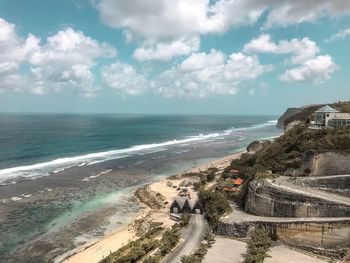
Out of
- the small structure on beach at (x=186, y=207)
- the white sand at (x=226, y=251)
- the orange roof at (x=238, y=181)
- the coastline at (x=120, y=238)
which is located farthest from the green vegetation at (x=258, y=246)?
the orange roof at (x=238, y=181)

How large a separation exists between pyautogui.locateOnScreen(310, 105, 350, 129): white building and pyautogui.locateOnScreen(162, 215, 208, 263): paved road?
68.1ft

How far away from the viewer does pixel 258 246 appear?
2762cm

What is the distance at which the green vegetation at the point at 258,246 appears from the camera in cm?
2527

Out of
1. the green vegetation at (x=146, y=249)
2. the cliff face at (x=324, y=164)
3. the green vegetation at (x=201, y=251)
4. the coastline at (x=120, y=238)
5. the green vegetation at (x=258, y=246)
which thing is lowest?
the coastline at (x=120, y=238)

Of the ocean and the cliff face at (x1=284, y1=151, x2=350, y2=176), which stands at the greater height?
the cliff face at (x1=284, y1=151, x2=350, y2=176)

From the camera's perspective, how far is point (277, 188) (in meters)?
31.5

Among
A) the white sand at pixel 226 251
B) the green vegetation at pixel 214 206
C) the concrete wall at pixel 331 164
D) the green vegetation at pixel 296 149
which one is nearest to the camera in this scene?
the white sand at pixel 226 251

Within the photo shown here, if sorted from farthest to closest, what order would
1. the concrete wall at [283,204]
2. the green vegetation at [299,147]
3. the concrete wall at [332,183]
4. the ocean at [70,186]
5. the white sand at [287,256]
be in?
1. the green vegetation at [299,147]
2. the ocean at [70,186]
3. the concrete wall at [332,183]
4. the concrete wall at [283,204]
5. the white sand at [287,256]

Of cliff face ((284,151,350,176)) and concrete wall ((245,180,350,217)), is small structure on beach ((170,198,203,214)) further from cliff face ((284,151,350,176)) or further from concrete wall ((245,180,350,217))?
cliff face ((284,151,350,176))

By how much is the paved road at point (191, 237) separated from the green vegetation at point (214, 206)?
2.83 feet

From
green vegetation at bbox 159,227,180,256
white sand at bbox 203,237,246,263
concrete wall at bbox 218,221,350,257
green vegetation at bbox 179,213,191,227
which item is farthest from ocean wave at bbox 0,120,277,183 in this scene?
concrete wall at bbox 218,221,350,257

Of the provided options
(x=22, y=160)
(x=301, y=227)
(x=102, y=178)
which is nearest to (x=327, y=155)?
(x=301, y=227)

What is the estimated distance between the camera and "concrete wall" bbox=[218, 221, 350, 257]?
1026 inches

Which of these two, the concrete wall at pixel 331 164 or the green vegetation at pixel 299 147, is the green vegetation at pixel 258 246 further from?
the concrete wall at pixel 331 164
